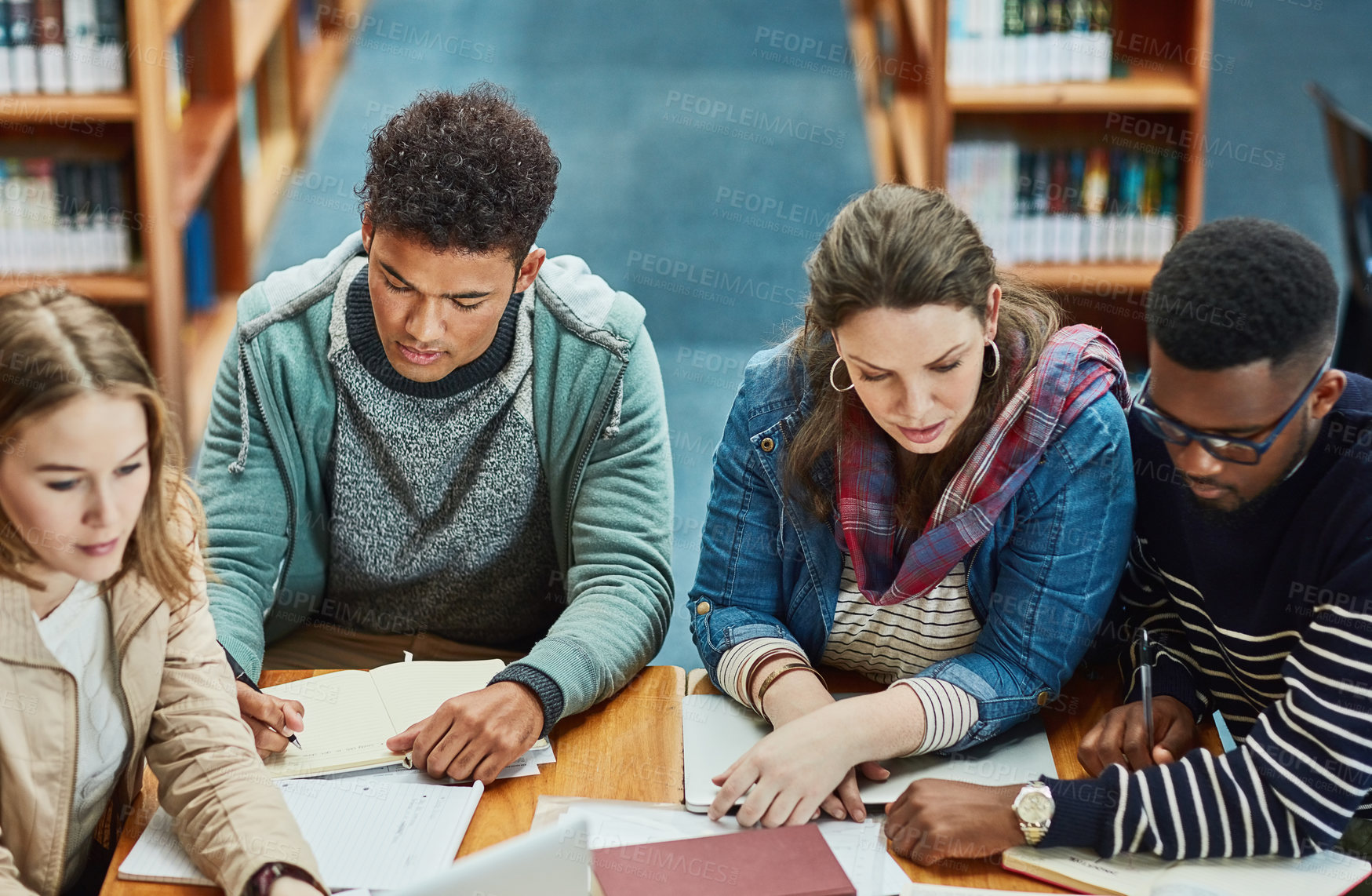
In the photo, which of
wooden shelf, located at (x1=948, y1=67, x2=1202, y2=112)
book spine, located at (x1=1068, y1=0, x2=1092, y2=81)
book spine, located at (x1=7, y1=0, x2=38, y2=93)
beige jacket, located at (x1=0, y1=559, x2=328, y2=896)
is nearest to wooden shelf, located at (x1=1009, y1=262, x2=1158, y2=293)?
wooden shelf, located at (x1=948, y1=67, x2=1202, y2=112)

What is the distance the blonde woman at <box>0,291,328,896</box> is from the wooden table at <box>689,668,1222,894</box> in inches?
22.8

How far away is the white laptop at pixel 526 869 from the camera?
1159 mm

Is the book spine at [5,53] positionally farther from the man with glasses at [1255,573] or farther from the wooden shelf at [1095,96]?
the man with glasses at [1255,573]

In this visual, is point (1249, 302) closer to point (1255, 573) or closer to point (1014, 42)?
point (1255, 573)

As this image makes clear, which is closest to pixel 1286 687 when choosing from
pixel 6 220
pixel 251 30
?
pixel 6 220

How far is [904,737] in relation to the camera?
1581 millimetres

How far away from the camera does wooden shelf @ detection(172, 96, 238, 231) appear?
3.64m

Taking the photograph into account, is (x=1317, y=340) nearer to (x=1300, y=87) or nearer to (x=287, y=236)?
(x=287, y=236)

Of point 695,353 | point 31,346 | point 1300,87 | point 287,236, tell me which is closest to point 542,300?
point 31,346

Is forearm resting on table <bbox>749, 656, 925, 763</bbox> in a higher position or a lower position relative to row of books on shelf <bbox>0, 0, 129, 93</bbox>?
lower

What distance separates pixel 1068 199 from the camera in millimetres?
3734

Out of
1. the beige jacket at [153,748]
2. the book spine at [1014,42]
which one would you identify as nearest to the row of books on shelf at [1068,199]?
the book spine at [1014,42]

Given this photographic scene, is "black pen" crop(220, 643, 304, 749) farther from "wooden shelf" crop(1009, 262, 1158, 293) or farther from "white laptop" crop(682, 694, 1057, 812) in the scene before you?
"wooden shelf" crop(1009, 262, 1158, 293)

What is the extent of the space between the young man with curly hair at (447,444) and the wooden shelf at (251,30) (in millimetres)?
2587
